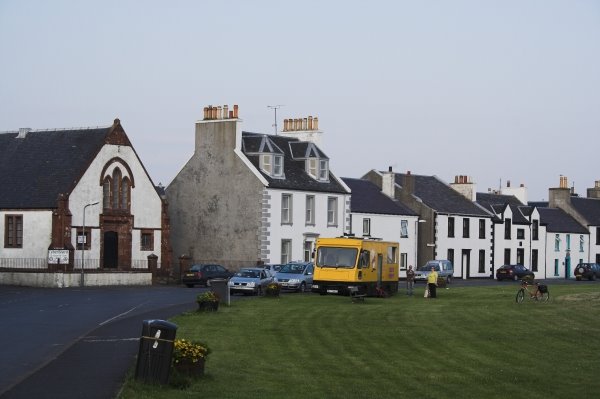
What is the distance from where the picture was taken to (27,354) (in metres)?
27.5

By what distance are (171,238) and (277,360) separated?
5563 cm

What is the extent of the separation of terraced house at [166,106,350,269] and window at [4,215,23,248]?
1116 cm

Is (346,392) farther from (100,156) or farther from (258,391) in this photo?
(100,156)

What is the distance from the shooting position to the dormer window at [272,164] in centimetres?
7756

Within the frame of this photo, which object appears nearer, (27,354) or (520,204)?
(27,354)

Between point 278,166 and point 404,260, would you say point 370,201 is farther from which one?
point 278,166

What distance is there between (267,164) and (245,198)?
301cm

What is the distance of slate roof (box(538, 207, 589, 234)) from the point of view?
108731mm

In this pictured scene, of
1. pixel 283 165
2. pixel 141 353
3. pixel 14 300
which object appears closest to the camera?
pixel 141 353

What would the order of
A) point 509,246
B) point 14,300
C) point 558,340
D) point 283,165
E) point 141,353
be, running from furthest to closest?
1. point 509,246
2. point 283,165
3. point 14,300
4. point 558,340
5. point 141,353

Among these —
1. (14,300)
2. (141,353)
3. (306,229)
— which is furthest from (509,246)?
(141,353)

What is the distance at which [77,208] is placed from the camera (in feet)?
229

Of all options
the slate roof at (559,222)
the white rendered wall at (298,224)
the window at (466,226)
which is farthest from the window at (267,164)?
the slate roof at (559,222)

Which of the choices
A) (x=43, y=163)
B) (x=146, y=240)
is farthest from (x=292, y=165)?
(x=43, y=163)
